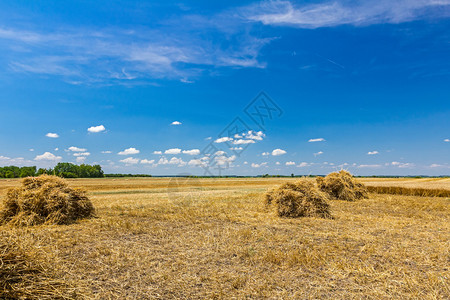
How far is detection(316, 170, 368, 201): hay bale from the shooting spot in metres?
19.0

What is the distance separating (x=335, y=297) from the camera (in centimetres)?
444

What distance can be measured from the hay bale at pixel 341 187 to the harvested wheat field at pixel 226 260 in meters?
8.74

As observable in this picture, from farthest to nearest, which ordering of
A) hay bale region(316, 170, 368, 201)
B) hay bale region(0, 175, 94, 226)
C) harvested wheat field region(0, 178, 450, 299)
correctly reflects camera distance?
1. hay bale region(316, 170, 368, 201)
2. hay bale region(0, 175, 94, 226)
3. harvested wheat field region(0, 178, 450, 299)

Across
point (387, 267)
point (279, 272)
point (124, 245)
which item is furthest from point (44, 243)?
point (387, 267)

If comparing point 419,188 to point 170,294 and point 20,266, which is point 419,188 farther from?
point 20,266

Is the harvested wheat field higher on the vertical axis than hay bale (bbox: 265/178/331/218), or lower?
lower

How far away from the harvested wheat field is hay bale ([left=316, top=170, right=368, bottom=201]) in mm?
8737

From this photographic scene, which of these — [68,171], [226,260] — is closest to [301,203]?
[226,260]

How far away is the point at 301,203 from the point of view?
1203 cm

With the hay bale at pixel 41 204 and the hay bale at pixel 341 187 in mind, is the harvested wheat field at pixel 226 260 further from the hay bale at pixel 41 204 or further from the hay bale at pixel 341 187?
the hay bale at pixel 341 187

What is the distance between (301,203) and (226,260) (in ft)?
22.2

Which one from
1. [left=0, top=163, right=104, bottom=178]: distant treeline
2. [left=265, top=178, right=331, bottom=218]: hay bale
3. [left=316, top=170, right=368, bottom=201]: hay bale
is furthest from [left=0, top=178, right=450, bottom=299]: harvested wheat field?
[left=0, top=163, right=104, bottom=178]: distant treeline

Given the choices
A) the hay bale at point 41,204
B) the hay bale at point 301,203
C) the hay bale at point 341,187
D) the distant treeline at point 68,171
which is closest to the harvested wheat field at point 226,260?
the hay bale at point 41,204

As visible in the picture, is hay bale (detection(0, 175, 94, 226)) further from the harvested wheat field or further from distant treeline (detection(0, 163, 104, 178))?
distant treeline (detection(0, 163, 104, 178))
